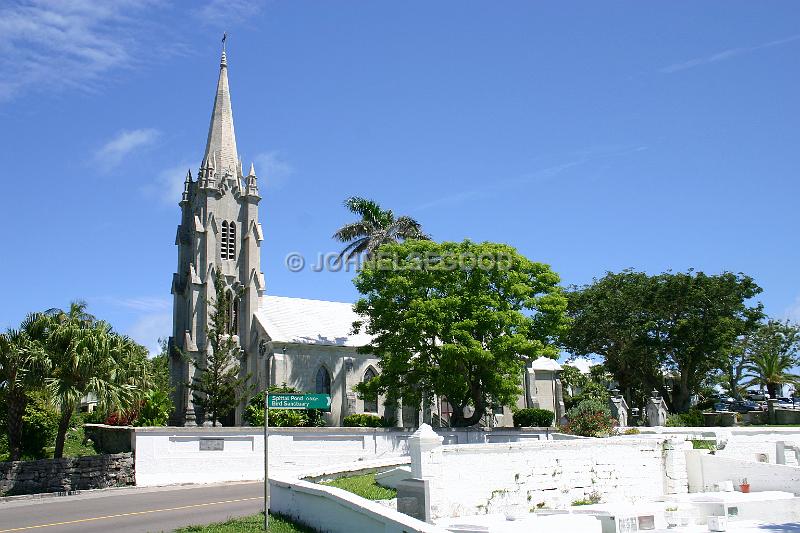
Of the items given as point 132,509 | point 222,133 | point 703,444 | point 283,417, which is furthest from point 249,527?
point 222,133

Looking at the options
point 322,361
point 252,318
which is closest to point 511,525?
point 322,361

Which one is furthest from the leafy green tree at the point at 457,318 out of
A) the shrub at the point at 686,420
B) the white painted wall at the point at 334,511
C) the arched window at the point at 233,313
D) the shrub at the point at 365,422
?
the white painted wall at the point at 334,511

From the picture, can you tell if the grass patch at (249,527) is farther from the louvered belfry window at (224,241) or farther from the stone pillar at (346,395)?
the louvered belfry window at (224,241)

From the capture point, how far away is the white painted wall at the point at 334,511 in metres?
11.6

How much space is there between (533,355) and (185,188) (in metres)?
30.4

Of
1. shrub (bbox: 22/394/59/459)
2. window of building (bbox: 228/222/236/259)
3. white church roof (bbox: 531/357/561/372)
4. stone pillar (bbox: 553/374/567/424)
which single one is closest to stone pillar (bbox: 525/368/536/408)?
white church roof (bbox: 531/357/561/372)

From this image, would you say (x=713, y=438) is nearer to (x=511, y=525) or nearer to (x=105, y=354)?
(x=511, y=525)

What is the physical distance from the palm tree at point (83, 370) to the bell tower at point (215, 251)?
18.3 meters

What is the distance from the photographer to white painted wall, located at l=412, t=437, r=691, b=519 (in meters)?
17.3

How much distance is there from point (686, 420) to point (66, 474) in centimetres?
3406

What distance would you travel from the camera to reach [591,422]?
30.5 m

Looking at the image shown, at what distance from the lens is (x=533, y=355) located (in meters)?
36.1

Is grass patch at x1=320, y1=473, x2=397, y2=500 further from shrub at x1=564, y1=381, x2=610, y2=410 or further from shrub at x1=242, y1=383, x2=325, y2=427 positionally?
shrub at x1=564, y1=381, x2=610, y2=410

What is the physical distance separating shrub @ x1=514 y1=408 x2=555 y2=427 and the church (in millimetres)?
1770
